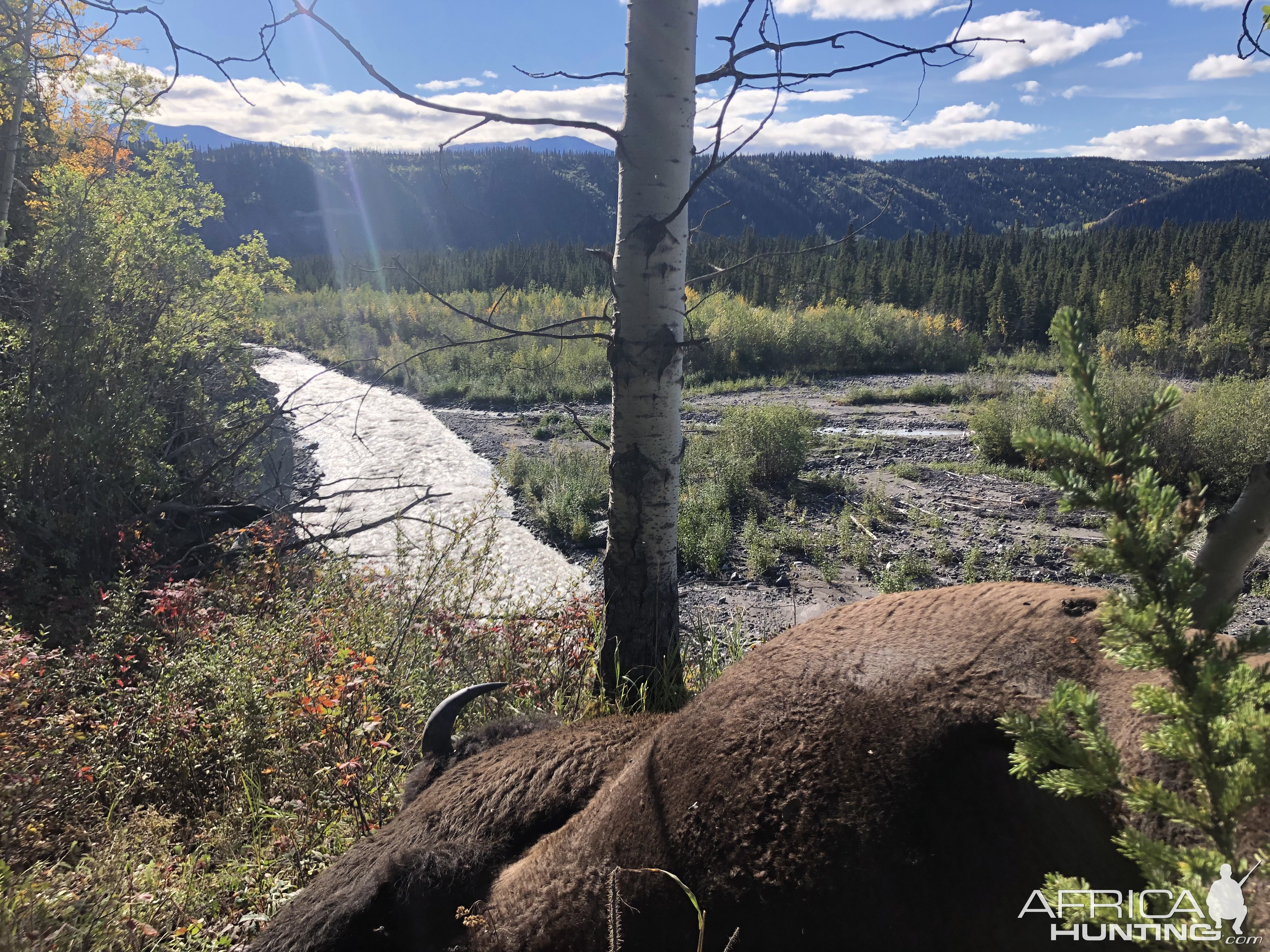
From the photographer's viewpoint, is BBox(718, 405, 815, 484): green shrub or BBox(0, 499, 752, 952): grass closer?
BBox(0, 499, 752, 952): grass

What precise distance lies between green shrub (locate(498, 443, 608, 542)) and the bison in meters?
9.43

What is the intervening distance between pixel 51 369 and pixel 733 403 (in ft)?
54.6

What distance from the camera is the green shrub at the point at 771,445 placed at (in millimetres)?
13492

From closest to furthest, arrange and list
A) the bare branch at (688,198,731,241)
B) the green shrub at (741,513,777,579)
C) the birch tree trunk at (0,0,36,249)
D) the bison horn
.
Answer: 1. the bison horn
2. the bare branch at (688,198,731,241)
3. the birch tree trunk at (0,0,36,249)
4. the green shrub at (741,513,777,579)

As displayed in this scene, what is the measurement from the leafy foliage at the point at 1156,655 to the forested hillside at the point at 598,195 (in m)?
110

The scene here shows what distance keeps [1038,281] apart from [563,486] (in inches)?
1789

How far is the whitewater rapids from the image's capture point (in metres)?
10.1

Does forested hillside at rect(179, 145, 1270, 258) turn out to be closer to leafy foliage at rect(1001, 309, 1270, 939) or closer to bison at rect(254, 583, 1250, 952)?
bison at rect(254, 583, 1250, 952)

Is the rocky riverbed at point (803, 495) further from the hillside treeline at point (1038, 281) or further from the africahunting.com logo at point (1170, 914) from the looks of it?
the hillside treeline at point (1038, 281)

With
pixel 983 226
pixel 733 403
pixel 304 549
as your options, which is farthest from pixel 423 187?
pixel 304 549

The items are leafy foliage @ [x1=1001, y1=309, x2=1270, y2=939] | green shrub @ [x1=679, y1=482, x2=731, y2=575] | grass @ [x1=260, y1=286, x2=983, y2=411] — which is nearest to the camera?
leafy foliage @ [x1=1001, y1=309, x2=1270, y2=939]

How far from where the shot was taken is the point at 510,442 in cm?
1750

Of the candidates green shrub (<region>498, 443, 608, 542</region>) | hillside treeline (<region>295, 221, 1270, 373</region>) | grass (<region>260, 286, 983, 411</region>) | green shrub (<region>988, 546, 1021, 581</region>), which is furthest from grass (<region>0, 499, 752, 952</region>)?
hillside treeline (<region>295, 221, 1270, 373</region>)

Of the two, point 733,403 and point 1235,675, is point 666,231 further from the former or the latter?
point 733,403
